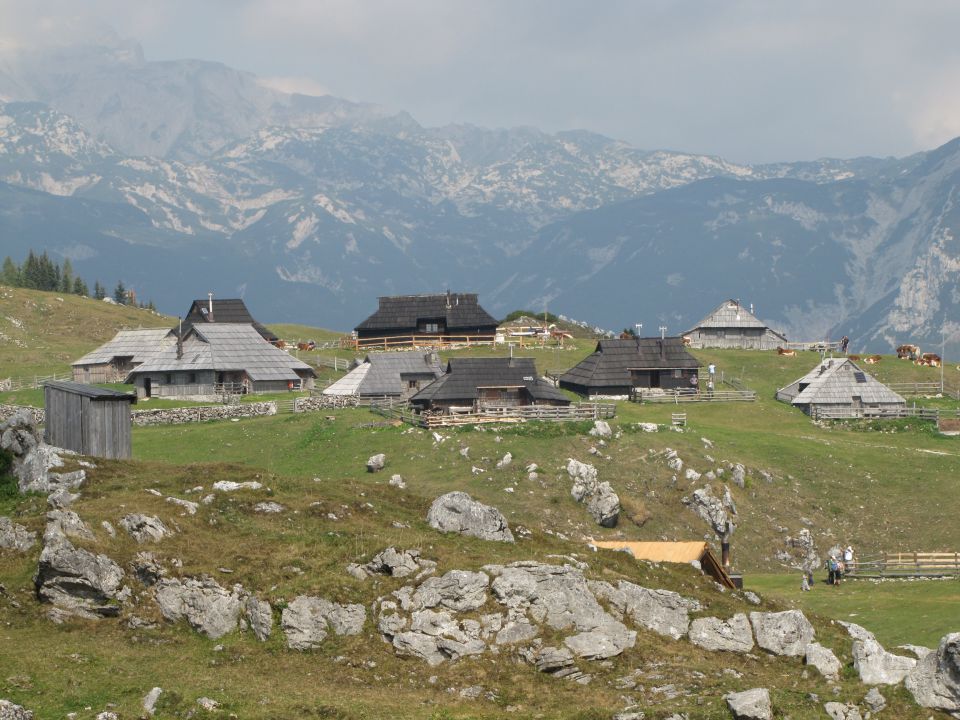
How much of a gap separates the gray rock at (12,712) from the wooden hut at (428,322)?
309 ft

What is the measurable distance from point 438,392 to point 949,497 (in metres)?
29.6

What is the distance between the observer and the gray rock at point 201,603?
120 ft

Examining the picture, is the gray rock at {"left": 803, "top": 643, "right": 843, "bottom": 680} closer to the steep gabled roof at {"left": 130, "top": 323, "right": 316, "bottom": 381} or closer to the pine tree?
the steep gabled roof at {"left": 130, "top": 323, "right": 316, "bottom": 381}

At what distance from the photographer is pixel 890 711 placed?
3183 centimetres

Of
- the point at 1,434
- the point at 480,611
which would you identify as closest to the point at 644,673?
the point at 480,611

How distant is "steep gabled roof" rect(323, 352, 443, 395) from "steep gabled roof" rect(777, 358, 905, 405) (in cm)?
2522

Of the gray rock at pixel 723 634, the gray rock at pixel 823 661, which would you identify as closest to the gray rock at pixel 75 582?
the gray rock at pixel 723 634

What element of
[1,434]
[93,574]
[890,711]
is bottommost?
[890,711]

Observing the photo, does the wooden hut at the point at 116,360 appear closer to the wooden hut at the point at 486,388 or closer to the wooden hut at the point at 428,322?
the wooden hut at the point at 428,322

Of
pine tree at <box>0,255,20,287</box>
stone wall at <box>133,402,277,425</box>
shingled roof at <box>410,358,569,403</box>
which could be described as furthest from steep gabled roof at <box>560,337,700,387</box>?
pine tree at <box>0,255,20,287</box>

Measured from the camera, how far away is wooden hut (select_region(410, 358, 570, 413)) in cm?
8550

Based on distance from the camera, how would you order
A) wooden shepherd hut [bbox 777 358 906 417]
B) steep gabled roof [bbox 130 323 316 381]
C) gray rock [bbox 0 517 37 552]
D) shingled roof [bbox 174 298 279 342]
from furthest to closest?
1. shingled roof [bbox 174 298 279 342]
2. steep gabled roof [bbox 130 323 316 381]
3. wooden shepherd hut [bbox 777 358 906 417]
4. gray rock [bbox 0 517 37 552]

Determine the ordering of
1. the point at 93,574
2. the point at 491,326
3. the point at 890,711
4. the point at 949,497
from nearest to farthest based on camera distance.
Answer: the point at 890,711
the point at 93,574
the point at 949,497
the point at 491,326

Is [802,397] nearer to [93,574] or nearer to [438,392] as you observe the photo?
[438,392]
